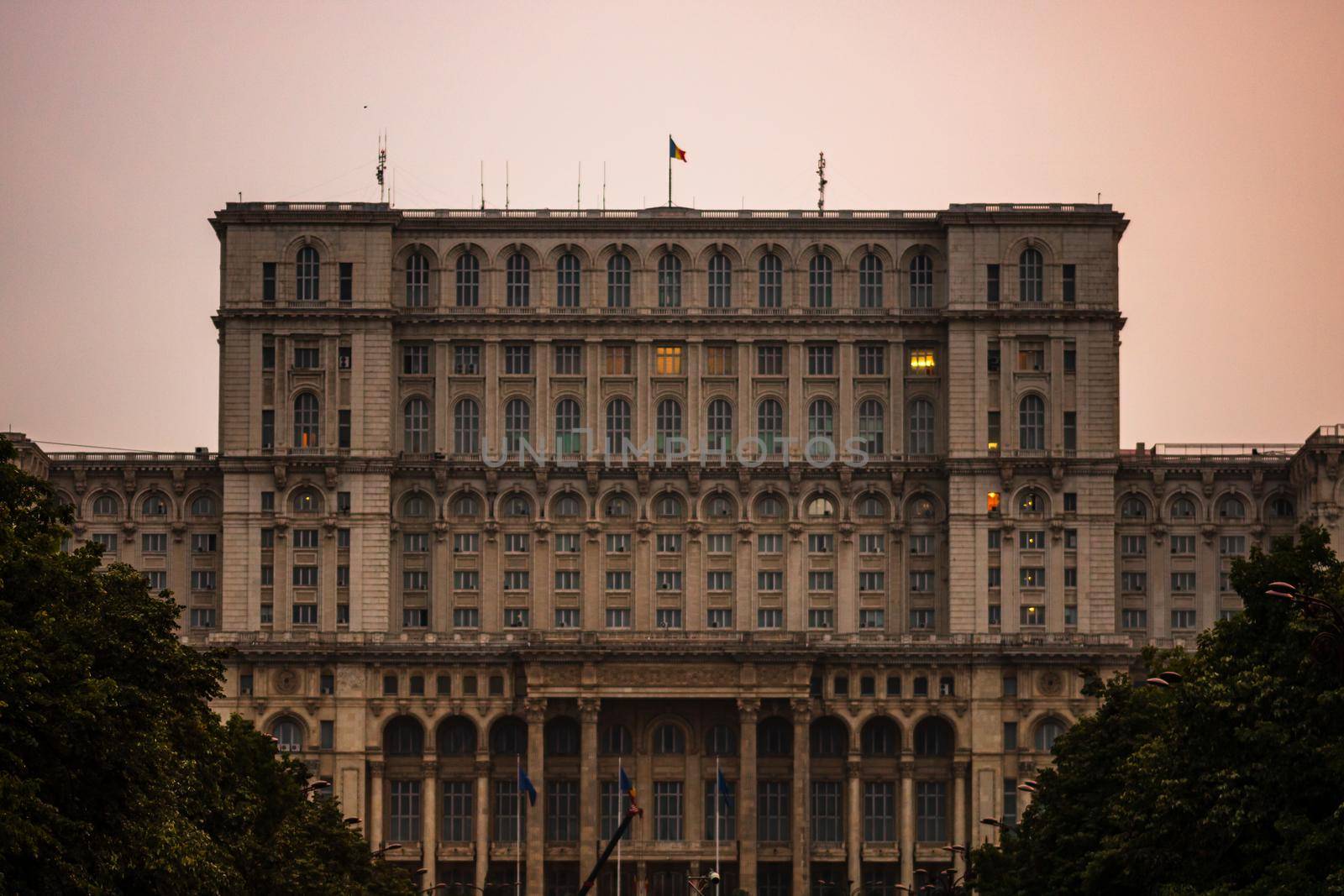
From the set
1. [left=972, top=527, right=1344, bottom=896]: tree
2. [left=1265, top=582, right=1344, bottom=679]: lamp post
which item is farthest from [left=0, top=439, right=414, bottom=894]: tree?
[left=1265, top=582, right=1344, bottom=679]: lamp post

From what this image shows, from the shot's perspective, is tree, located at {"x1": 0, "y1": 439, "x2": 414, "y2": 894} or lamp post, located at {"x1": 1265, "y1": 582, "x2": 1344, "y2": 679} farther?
lamp post, located at {"x1": 1265, "y1": 582, "x2": 1344, "y2": 679}

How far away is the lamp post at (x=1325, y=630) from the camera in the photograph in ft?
312

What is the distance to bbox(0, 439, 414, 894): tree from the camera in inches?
3576

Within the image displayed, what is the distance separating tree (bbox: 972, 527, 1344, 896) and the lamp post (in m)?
0.95

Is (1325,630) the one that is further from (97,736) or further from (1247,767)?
(97,736)

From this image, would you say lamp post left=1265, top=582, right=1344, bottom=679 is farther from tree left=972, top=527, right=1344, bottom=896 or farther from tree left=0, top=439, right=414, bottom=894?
tree left=0, top=439, right=414, bottom=894

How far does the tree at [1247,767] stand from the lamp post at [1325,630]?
37.4 inches

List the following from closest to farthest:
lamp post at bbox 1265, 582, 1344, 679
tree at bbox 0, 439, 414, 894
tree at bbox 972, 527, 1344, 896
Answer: tree at bbox 0, 439, 414, 894 → lamp post at bbox 1265, 582, 1344, 679 → tree at bbox 972, 527, 1344, 896

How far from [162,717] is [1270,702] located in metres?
44.6

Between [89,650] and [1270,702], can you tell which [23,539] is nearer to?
[89,650]

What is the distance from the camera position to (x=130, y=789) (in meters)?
98.8

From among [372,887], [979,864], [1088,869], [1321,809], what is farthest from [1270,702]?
[372,887]

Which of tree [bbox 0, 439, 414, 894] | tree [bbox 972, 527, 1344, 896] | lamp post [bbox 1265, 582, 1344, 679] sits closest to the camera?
tree [bbox 0, 439, 414, 894]

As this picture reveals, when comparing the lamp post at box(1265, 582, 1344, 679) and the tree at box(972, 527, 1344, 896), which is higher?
the lamp post at box(1265, 582, 1344, 679)
